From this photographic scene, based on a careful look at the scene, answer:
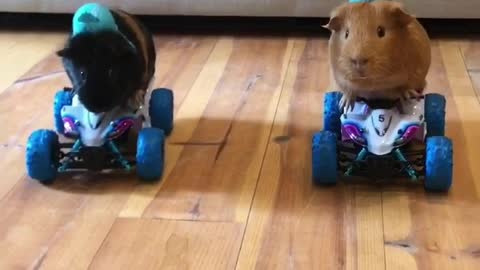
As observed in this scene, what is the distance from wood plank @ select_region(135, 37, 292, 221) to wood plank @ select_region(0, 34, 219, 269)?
9 cm

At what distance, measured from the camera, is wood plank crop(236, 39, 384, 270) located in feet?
3.78

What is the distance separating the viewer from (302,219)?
4.14 ft

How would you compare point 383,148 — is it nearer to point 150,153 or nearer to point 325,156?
point 325,156

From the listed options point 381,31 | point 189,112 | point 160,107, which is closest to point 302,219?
point 381,31

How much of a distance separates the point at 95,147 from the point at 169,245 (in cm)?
27

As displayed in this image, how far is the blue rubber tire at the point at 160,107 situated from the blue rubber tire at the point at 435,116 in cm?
52

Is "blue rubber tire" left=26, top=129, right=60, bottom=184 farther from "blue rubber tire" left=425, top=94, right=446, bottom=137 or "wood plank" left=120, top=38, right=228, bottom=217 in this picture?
"blue rubber tire" left=425, top=94, right=446, bottom=137

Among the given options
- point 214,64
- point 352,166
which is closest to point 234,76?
point 214,64

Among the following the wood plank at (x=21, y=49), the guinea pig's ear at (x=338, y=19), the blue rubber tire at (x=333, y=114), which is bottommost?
the wood plank at (x=21, y=49)

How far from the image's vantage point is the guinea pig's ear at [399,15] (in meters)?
1.26

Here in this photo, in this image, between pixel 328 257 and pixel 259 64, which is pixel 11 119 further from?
pixel 328 257

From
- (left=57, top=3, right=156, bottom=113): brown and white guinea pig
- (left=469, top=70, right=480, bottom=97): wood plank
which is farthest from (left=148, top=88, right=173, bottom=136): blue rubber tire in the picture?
(left=469, top=70, right=480, bottom=97): wood plank

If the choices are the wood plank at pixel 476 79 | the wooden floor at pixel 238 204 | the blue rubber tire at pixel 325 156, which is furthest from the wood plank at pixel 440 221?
the wood plank at pixel 476 79

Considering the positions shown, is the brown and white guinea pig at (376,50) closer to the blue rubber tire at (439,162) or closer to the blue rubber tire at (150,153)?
the blue rubber tire at (439,162)
